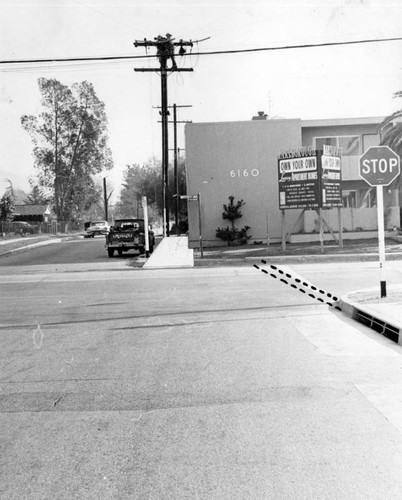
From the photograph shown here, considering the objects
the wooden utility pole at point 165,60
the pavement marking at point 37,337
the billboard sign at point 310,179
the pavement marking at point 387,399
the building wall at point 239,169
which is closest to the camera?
the pavement marking at point 387,399

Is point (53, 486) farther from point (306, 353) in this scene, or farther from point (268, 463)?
point (306, 353)

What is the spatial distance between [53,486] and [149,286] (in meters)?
13.1

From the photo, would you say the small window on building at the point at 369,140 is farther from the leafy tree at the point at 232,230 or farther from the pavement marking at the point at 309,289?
the pavement marking at the point at 309,289

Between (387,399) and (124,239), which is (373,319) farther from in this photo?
(124,239)

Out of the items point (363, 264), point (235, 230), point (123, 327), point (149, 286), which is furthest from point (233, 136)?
point (123, 327)

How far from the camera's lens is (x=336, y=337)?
9.47 meters

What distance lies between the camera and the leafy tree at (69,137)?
64750mm

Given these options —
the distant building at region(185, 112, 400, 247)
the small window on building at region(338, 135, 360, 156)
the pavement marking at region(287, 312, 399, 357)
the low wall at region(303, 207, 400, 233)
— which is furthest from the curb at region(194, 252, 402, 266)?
the pavement marking at region(287, 312, 399, 357)

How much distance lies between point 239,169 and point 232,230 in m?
3.13

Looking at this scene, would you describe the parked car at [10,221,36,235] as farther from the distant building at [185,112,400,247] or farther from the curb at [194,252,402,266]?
the curb at [194,252,402,266]

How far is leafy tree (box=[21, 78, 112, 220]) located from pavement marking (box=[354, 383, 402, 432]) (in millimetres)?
61296

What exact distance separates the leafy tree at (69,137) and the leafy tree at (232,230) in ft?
116

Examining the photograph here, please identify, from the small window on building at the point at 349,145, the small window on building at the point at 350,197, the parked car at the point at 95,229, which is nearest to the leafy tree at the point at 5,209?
the parked car at the point at 95,229

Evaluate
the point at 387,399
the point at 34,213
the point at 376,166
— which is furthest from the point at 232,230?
the point at 34,213
